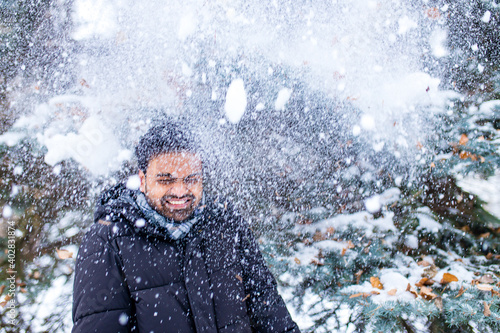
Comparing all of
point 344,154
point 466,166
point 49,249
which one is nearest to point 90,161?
point 49,249

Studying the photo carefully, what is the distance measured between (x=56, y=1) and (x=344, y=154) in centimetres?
457

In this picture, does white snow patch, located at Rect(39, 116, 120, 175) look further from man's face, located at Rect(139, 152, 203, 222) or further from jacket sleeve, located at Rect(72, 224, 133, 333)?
jacket sleeve, located at Rect(72, 224, 133, 333)

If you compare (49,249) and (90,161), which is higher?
(90,161)

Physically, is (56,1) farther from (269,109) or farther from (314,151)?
(314,151)

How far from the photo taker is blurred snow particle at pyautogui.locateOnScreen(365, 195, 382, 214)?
3.62m

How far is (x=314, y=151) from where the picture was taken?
389 centimetres

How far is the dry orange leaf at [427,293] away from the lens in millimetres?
2468

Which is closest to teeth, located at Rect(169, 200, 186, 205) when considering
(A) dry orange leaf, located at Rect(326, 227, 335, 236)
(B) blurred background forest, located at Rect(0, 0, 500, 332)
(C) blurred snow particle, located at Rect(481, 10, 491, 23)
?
(B) blurred background forest, located at Rect(0, 0, 500, 332)

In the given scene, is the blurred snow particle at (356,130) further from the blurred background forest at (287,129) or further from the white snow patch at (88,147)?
the white snow patch at (88,147)

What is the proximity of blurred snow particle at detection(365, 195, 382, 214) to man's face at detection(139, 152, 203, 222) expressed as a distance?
2702mm

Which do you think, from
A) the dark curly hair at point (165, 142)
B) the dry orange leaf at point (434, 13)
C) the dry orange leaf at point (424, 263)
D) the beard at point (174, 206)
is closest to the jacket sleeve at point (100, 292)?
the beard at point (174, 206)

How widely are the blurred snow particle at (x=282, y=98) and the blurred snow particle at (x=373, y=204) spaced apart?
1763mm

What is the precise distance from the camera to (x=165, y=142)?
179 centimetres

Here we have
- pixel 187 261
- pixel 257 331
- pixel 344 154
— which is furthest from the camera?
pixel 344 154
